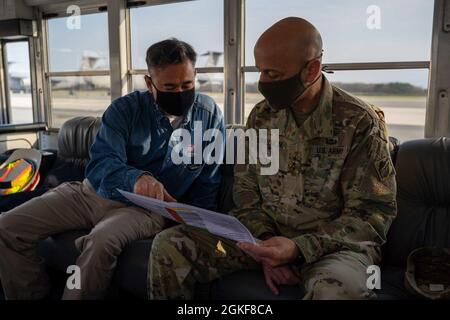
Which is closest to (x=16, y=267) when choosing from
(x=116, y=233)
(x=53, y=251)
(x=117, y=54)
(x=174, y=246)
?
(x=53, y=251)

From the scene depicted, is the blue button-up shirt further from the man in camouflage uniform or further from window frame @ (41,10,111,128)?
window frame @ (41,10,111,128)

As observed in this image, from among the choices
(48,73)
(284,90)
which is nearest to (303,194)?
(284,90)

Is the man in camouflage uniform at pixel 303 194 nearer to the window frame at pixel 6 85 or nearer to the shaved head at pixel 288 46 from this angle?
the shaved head at pixel 288 46

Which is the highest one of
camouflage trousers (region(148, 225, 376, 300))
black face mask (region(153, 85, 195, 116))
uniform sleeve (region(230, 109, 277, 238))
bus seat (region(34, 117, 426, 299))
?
black face mask (region(153, 85, 195, 116))

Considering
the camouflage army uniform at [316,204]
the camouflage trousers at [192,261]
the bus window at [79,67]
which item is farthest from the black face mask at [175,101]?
the bus window at [79,67]

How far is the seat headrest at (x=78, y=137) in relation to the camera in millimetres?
2864

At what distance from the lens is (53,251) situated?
2.05 metres

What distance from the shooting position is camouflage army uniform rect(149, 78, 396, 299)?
4.37ft

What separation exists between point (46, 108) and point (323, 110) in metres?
3.97

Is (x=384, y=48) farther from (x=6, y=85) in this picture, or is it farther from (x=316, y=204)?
(x=6, y=85)

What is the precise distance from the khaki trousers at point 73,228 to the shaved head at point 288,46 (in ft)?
2.98

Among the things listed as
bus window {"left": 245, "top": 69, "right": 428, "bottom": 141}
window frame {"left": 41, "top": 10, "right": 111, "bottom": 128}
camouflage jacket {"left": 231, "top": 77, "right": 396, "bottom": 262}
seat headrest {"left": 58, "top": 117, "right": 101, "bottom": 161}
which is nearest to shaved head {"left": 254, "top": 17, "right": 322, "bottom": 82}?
camouflage jacket {"left": 231, "top": 77, "right": 396, "bottom": 262}

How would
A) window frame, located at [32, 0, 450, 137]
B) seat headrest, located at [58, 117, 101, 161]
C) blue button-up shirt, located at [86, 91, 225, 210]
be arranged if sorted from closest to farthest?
blue button-up shirt, located at [86, 91, 225, 210] → window frame, located at [32, 0, 450, 137] → seat headrest, located at [58, 117, 101, 161]

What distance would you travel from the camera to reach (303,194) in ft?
5.01
